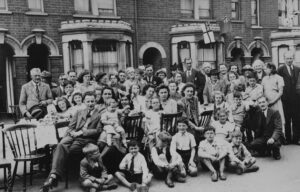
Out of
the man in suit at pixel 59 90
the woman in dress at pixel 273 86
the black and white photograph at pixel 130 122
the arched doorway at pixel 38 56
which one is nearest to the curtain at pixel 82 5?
the black and white photograph at pixel 130 122

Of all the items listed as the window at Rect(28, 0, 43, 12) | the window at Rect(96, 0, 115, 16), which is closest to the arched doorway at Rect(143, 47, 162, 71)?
the window at Rect(96, 0, 115, 16)

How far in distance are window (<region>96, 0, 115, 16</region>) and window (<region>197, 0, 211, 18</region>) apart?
497 cm

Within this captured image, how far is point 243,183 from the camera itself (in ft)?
22.0

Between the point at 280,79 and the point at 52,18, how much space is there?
10.1 metres

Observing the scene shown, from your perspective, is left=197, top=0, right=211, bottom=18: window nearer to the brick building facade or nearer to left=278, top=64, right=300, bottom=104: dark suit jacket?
the brick building facade

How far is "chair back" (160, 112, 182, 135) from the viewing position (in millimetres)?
7246

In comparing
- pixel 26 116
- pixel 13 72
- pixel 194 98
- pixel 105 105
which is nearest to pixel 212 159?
pixel 194 98

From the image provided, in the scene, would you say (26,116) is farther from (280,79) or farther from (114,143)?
(280,79)

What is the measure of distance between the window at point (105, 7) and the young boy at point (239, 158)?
11252 mm

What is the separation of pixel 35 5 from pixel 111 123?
10.3m

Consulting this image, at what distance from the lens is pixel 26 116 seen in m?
8.55

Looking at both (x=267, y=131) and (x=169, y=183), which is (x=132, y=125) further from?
(x=267, y=131)

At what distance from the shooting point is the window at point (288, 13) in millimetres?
23375

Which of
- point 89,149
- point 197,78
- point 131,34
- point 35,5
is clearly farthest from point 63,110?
point 131,34
